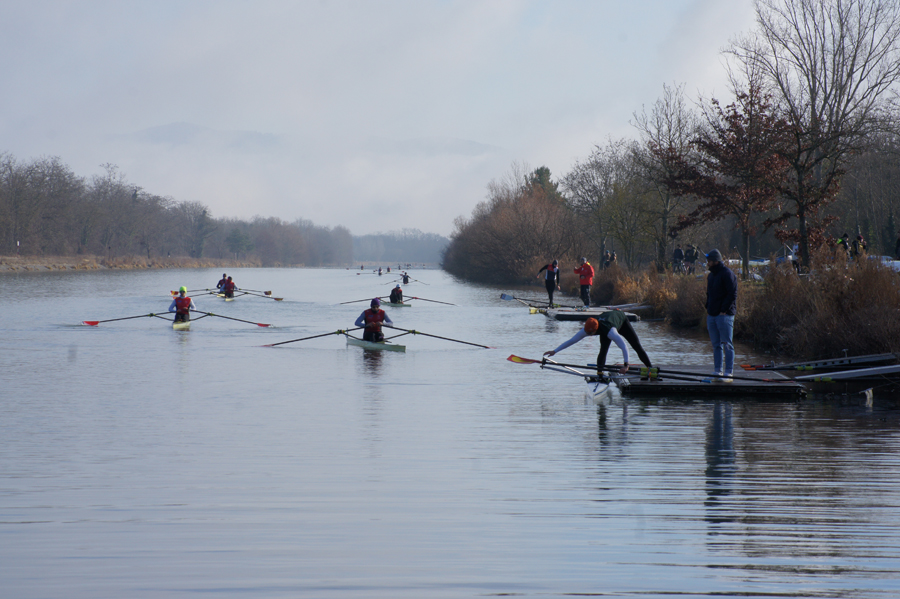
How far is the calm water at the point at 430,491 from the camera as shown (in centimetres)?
501

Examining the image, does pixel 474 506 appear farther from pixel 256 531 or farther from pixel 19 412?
pixel 19 412

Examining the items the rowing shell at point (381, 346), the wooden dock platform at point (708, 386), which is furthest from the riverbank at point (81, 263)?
the wooden dock platform at point (708, 386)

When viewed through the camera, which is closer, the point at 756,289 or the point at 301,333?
the point at 756,289

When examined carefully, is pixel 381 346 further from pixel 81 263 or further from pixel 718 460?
pixel 81 263

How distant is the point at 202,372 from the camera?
16609mm

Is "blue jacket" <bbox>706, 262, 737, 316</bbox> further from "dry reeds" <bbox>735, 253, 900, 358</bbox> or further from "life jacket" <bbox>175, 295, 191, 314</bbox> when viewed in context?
"life jacket" <bbox>175, 295, 191, 314</bbox>

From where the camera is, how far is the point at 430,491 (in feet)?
23.6

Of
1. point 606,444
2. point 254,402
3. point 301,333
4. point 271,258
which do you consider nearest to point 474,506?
point 606,444

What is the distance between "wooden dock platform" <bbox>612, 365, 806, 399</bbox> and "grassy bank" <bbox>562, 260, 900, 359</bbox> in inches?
112

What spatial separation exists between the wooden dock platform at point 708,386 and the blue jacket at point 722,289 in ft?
4.36

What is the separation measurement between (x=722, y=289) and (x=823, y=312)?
19.6ft

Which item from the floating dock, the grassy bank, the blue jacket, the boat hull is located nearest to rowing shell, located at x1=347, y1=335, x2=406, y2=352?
the boat hull

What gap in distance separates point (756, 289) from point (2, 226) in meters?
91.7

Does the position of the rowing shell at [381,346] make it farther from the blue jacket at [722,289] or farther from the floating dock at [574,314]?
the floating dock at [574,314]
